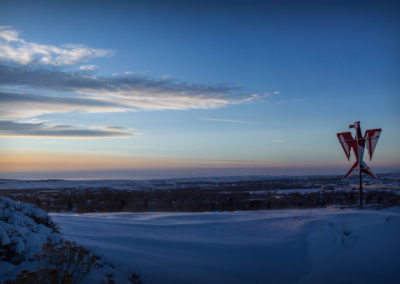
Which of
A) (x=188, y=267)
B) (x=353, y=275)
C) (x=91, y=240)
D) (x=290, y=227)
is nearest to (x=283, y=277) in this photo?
(x=353, y=275)

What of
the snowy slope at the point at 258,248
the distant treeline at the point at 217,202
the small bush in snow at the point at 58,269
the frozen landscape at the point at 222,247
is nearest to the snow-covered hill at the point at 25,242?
the frozen landscape at the point at 222,247

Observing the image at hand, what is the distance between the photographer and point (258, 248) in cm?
680

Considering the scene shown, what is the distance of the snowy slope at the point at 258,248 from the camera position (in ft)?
18.5

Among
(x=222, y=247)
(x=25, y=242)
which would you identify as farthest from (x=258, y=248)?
(x=25, y=242)

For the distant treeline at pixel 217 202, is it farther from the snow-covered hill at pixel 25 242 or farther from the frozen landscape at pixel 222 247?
the snow-covered hill at pixel 25 242

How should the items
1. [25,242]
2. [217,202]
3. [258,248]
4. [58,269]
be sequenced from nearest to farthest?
[58,269] → [25,242] → [258,248] → [217,202]

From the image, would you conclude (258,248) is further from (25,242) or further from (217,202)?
(217,202)

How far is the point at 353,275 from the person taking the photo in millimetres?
5688

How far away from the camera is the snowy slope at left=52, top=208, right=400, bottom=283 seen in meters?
5.64

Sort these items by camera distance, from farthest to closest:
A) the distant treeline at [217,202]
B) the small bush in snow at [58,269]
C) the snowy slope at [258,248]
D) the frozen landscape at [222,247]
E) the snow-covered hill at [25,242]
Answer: the distant treeline at [217,202] → the snowy slope at [258,248] → the frozen landscape at [222,247] → the snow-covered hill at [25,242] → the small bush in snow at [58,269]

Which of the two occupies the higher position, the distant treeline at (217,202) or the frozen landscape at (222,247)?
the frozen landscape at (222,247)

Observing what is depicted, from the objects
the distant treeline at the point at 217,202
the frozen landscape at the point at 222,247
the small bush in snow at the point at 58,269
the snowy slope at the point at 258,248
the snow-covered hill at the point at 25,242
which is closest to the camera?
the small bush in snow at the point at 58,269

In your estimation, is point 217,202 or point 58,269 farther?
point 217,202

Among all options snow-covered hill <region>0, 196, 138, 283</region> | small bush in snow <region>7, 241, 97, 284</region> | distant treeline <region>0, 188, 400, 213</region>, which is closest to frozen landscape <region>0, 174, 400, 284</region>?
snow-covered hill <region>0, 196, 138, 283</region>
